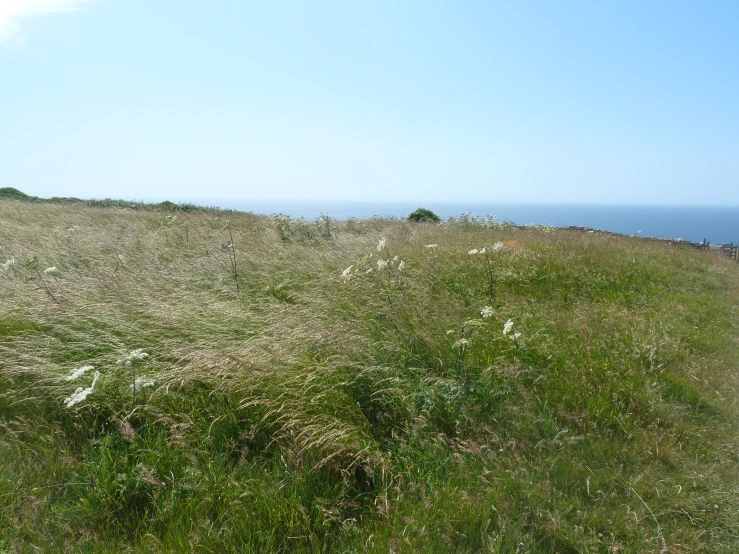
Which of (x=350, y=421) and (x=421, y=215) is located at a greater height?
(x=421, y=215)

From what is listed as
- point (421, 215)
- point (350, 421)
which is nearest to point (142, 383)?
point (350, 421)

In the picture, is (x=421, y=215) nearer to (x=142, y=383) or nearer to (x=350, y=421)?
(x=350, y=421)

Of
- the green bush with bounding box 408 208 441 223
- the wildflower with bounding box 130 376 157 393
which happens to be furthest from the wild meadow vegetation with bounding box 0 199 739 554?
the green bush with bounding box 408 208 441 223

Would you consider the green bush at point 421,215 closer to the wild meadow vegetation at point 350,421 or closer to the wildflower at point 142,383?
the wild meadow vegetation at point 350,421

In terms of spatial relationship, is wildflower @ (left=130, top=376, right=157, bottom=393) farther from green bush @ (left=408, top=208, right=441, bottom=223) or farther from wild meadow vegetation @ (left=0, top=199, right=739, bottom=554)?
green bush @ (left=408, top=208, right=441, bottom=223)

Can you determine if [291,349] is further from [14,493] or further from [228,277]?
[228,277]

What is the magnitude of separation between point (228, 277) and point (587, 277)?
496cm

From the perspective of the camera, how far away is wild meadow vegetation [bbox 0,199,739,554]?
2.42m

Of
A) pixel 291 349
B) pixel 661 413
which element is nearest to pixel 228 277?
pixel 291 349

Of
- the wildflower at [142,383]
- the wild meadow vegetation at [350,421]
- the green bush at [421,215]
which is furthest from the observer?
the green bush at [421,215]

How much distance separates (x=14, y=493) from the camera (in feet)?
8.47

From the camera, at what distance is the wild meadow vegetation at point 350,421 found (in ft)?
7.93

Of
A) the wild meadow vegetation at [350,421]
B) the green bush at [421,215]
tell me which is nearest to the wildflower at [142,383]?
the wild meadow vegetation at [350,421]

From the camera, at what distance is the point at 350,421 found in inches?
124
